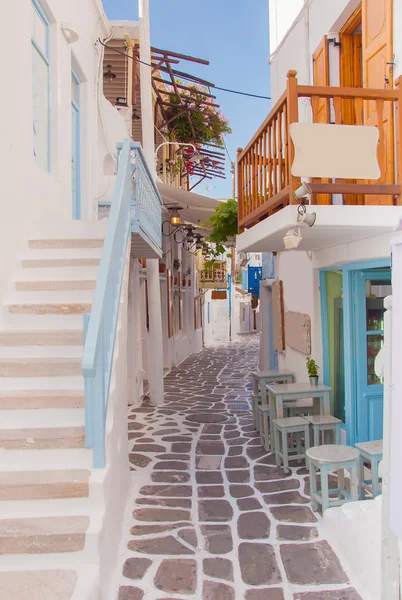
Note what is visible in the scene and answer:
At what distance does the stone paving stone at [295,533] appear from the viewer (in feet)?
14.4

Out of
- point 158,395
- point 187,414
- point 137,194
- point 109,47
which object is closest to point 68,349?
point 137,194

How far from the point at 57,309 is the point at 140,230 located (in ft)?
5.85

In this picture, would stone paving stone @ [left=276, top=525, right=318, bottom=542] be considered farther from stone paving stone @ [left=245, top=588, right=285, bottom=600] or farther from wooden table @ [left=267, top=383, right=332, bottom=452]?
wooden table @ [left=267, top=383, right=332, bottom=452]

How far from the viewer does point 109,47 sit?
407 inches

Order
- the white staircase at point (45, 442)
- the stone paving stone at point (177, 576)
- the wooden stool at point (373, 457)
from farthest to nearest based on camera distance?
1. the wooden stool at point (373, 457)
2. the stone paving stone at point (177, 576)
3. the white staircase at point (45, 442)

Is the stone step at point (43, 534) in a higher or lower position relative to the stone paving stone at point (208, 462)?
higher

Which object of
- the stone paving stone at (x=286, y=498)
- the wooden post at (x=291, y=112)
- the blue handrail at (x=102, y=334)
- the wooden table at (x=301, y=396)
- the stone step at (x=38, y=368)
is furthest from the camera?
the wooden table at (x=301, y=396)

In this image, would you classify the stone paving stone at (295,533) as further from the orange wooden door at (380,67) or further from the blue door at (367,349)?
the orange wooden door at (380,67)

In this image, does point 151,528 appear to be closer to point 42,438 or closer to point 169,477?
point 169,477

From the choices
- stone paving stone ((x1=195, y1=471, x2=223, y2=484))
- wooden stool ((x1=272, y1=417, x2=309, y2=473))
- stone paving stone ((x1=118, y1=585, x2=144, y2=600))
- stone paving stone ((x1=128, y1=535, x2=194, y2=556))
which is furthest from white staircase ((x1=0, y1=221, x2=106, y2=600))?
wooden stool ((x1=272, y1=417, x2=309, y2=473))

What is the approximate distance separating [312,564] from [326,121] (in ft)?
17.6

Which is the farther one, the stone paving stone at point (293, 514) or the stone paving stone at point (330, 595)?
the stone paving stone at point (293, 514)

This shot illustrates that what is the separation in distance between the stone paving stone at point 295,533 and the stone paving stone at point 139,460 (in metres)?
2.31

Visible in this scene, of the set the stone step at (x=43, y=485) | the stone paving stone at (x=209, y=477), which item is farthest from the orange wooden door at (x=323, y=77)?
the stone step at (x=43, y=485)
